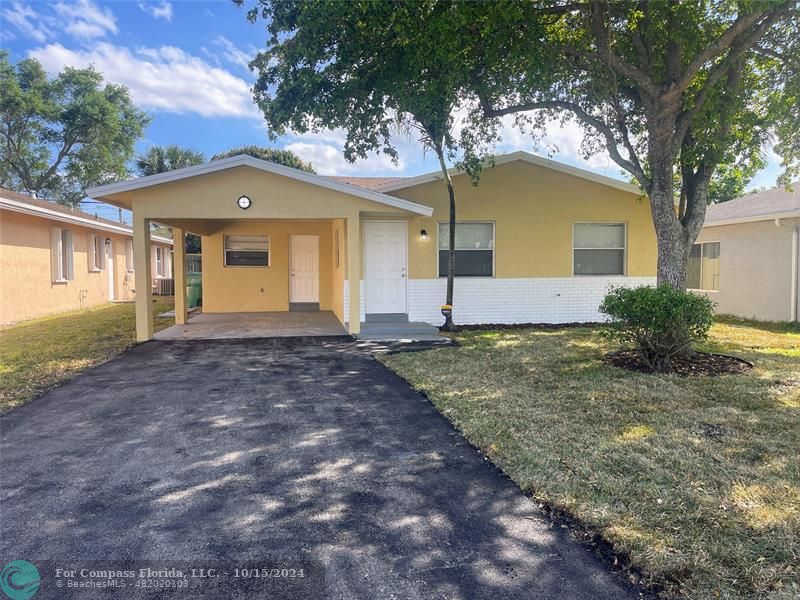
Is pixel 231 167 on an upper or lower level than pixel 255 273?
upper

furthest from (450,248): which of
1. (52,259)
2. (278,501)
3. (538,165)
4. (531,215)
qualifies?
(52,259)

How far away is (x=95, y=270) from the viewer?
58.5ft

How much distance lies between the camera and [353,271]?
33.7ft

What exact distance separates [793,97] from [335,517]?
992 centimetres

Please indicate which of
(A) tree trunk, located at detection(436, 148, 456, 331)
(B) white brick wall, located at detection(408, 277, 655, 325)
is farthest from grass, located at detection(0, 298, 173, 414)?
(A) tree trunk, located at detection(436, 148, 456, 331)

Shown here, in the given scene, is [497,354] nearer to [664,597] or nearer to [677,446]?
[677,446]

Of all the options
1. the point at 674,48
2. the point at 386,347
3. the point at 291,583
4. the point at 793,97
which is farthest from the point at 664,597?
the point at 793,97

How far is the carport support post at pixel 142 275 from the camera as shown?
31.3 feet

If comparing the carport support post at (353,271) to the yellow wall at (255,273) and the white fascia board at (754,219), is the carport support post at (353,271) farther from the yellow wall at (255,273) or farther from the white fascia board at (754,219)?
the white fascia board at (754,219)

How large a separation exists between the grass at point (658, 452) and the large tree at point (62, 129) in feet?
87.8

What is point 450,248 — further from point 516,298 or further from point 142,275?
point 142,275

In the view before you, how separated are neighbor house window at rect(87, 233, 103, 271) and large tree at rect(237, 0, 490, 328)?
11.4m

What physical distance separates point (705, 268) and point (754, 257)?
198cm

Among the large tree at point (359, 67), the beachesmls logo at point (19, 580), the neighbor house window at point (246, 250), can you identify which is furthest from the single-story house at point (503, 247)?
the beachesmls logo at point (19, 580)
